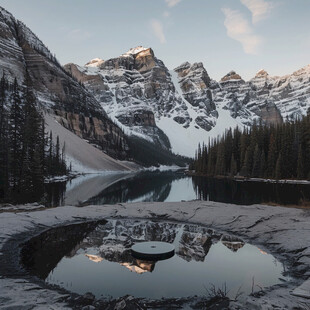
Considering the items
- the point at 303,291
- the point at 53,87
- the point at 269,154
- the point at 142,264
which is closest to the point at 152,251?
the point at 142,264

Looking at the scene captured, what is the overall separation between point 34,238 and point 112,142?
537ft

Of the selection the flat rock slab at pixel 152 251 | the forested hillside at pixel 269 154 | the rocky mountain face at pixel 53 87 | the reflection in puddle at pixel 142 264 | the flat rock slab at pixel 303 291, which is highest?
the rocky mountain face at pixel 53 87

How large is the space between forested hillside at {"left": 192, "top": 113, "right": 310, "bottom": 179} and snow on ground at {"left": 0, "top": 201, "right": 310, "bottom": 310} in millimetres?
61398

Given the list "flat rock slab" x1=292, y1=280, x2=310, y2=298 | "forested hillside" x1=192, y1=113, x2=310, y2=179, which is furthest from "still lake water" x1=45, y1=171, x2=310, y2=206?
"flat rock slab" x1=292, y1=280, x2=310, y2=298

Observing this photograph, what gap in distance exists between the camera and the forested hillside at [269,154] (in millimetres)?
77938

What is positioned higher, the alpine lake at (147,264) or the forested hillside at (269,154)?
the forested hillside at (269,154)

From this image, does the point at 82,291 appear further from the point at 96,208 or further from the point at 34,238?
the point at 96,208

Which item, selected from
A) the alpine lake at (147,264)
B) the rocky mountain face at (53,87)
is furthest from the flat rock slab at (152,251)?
the rocky mountain face at (53,87)

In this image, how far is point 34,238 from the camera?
1627cm

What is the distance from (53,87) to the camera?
159750 mm

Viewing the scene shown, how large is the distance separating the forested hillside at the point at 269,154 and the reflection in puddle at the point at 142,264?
6815 cm

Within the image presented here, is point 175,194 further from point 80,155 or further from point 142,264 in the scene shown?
point 80,155

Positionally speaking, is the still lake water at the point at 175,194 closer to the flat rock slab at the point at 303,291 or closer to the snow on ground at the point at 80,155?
the flat rock slab at the point at 303,291

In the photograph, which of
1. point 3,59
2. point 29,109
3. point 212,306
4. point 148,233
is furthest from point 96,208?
point 3,59
